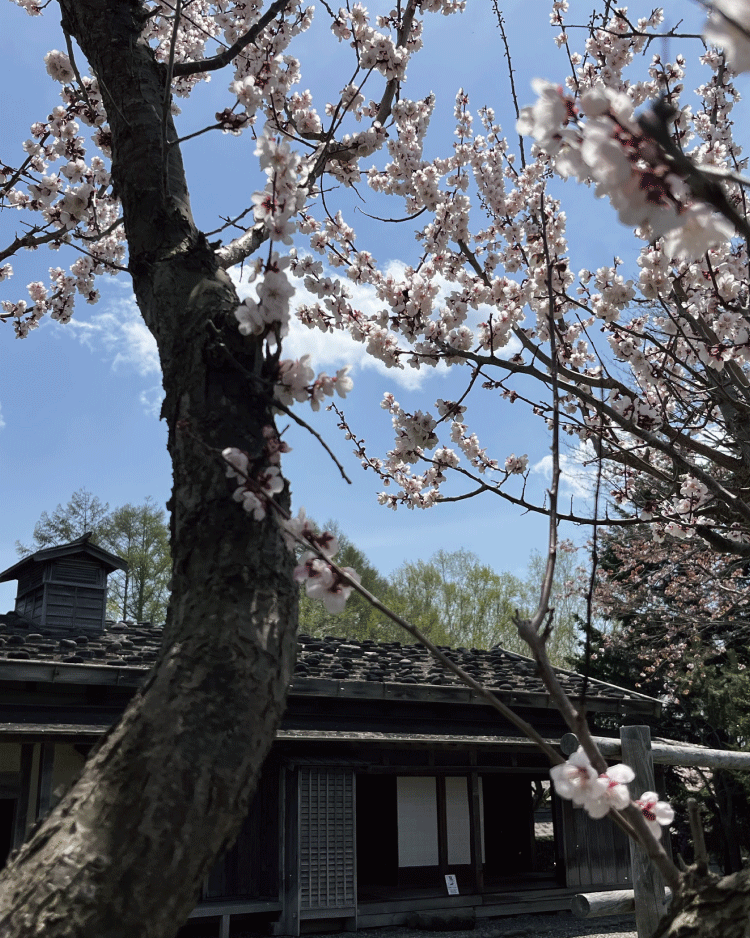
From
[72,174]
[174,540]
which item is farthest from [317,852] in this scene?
[174,540]

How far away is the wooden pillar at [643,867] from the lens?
146 inches

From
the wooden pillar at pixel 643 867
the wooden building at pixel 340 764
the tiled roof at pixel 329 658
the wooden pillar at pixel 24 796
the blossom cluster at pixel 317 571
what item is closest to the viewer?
the blossom cluster at pixel 317 571

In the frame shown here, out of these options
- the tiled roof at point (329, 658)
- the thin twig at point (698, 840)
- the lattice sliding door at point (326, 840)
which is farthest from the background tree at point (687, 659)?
the thin twig at point (698, 840)

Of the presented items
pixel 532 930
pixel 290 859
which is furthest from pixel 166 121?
A: pixel 532 930

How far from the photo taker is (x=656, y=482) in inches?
249

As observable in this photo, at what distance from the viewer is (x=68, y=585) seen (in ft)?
36.0

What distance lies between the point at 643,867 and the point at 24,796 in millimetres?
6576

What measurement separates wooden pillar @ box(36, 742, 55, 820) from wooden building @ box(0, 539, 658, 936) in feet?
0.05

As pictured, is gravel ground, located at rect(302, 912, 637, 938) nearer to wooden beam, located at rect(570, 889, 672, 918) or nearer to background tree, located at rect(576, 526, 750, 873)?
background tree, located at rect(576, 526, 750, 873)

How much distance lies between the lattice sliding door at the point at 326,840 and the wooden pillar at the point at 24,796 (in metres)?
2.89

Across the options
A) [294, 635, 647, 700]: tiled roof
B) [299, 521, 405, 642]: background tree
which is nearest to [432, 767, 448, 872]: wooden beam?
[294, 635, 647, 700]: tiled roof

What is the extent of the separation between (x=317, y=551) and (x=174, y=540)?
12.9 inches

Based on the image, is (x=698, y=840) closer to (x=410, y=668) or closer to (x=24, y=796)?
(x=24, y=796)

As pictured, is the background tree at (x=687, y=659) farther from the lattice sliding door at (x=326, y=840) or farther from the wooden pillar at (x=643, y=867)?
the wooden pillar at (x=643, y=867)
